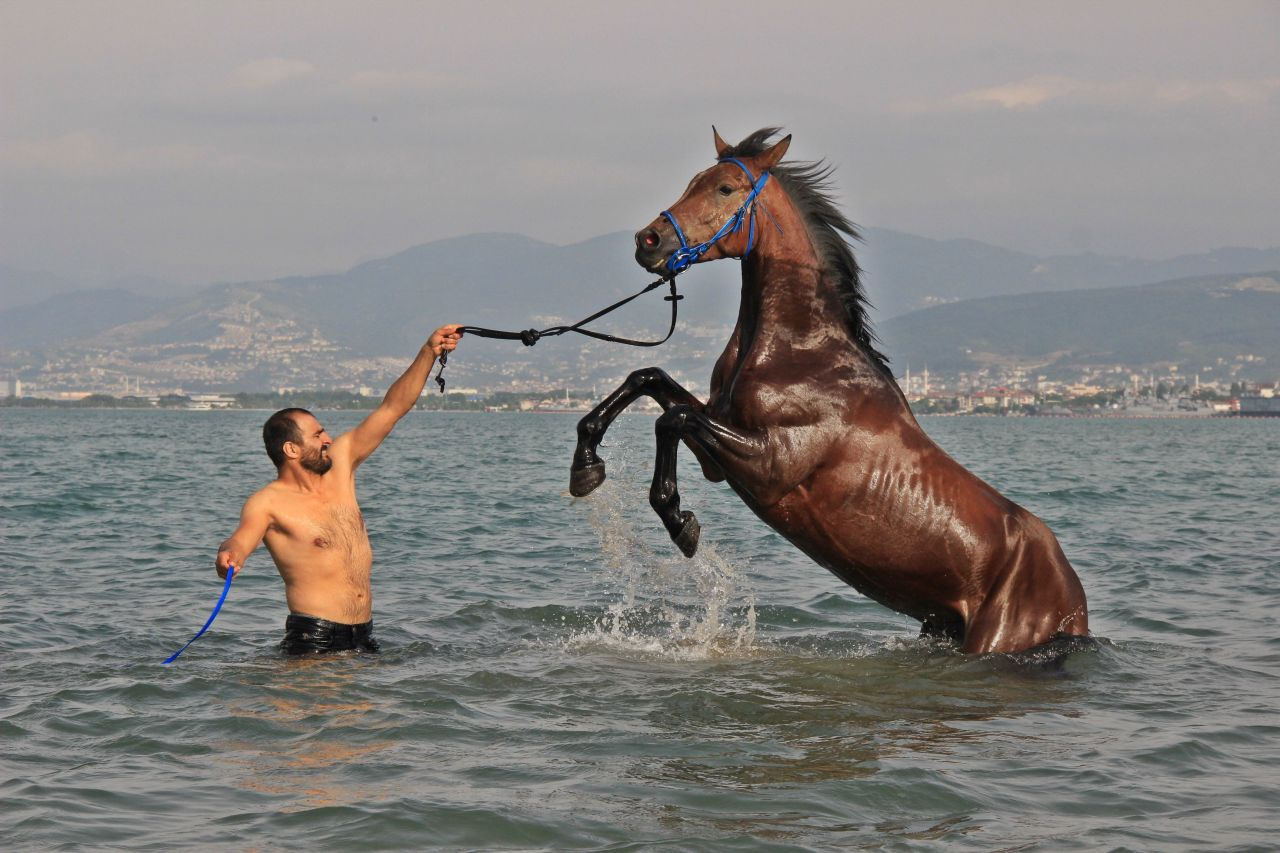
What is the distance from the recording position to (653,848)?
597 cm

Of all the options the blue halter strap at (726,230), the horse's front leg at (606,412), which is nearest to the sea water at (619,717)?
the horse's front leg at (606,412)

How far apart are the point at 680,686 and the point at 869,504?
1680 mm

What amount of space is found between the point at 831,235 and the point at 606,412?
73.0 inches

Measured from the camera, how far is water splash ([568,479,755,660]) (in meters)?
10.8

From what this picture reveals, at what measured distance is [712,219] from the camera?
8.70 m

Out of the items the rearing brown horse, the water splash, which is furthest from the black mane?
the water splash

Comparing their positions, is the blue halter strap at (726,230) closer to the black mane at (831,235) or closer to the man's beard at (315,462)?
the black mane at (831,235)

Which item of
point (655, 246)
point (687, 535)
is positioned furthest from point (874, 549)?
point (655, 246)

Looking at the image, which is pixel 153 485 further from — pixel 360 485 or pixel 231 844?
pixel 231 844

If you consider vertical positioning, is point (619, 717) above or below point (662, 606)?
above

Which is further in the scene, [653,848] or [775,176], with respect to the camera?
[775,176]

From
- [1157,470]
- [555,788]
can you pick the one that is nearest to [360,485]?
[1157,470]

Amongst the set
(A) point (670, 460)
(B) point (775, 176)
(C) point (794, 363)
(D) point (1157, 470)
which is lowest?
(D) point (1157, 470)

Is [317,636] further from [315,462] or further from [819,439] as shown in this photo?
[819,439]
